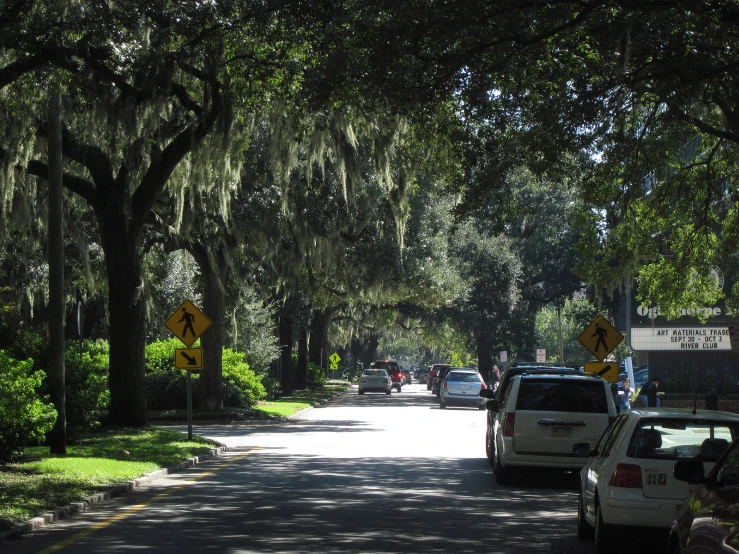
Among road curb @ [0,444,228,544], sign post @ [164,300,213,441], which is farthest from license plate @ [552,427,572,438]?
sign post @ [164,300,213,441]

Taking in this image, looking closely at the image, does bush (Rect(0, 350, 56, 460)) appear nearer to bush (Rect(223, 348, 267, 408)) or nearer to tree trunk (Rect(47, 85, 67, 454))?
tree trunk (Rect(47, 85, 67, 454))

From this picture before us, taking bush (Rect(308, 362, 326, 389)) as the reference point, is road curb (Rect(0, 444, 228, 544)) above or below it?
below

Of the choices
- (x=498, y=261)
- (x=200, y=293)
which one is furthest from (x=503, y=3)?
(x=498, y=261)

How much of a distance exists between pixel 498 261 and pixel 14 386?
43921mm

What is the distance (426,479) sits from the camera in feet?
55.1

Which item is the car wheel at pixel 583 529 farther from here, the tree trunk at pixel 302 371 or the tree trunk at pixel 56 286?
the tree trunk at pixel 302 371

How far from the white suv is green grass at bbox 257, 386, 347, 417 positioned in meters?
19.5

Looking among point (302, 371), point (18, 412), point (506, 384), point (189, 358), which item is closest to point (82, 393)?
point (189, 358)

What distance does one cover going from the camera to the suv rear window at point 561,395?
53.5ft

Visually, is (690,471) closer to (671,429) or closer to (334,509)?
(671,429)

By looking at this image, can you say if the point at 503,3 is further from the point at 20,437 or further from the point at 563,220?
the point at 563,220

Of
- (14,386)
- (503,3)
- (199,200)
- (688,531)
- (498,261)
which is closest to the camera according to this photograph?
(688,531)

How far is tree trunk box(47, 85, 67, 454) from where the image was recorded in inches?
684

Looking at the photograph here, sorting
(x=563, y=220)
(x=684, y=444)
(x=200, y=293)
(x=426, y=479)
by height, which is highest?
(x=563, y=220)
